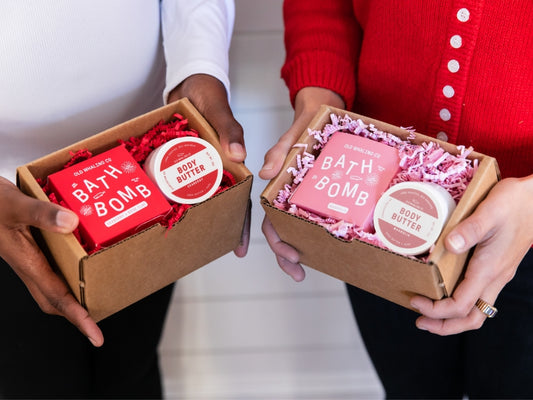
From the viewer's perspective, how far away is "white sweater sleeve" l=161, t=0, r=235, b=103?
2.91ft

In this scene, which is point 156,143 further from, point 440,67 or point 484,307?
point 484,307

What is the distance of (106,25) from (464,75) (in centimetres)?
52

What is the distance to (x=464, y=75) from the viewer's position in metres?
0.73

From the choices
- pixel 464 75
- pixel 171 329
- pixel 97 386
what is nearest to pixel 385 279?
pixel 464 75

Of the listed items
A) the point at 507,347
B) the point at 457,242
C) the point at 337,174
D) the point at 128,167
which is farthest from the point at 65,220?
the point at 507,347

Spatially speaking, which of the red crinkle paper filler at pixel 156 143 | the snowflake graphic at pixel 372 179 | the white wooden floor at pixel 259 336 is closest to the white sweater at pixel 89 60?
the red crinkle paper filler at pixel 156 143

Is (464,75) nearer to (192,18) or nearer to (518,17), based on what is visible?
(518,17)

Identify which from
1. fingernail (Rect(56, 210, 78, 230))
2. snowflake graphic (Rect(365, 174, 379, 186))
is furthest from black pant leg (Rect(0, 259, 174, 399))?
snowflake graphic (Rect(365, 174, 379, 186))

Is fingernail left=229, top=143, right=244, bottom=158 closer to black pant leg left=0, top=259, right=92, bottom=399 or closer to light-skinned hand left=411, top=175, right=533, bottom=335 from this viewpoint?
light-skinned hand left=411, top=175, right=533, bottom=335

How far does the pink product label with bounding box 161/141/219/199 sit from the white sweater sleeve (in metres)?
0.17

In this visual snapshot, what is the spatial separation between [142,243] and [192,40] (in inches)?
15.2

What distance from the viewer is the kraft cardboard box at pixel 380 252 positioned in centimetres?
65

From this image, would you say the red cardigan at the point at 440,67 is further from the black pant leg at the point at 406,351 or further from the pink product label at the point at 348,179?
the black pant leg at the point at 406,351

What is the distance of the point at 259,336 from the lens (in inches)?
63.9
